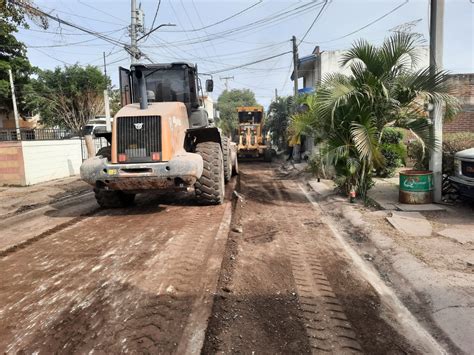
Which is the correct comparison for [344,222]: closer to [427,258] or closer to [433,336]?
[427,258]

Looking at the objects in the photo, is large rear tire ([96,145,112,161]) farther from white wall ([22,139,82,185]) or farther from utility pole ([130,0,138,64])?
utility pole ([130,0,138,64])

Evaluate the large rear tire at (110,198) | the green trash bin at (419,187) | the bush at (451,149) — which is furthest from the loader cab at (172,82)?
the bush at (451,149)

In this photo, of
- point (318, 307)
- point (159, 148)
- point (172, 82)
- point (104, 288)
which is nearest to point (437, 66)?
point (172, 82)

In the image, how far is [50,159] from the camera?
1416 centimetres

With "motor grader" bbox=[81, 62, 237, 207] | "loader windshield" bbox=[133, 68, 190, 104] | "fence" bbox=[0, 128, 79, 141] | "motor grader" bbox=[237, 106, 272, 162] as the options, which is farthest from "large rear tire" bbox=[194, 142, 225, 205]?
"motor grader" bbox=[237, 106, 272, 162]

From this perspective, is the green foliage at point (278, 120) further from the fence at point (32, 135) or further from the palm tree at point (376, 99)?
the palm tree at point (376, 99)

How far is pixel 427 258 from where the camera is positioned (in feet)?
15.9

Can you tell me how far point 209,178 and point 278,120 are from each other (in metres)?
20.1

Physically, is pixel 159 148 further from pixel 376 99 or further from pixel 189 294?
pixel 376 99

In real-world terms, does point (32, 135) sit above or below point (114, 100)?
below

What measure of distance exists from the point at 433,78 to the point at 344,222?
330 centimetres

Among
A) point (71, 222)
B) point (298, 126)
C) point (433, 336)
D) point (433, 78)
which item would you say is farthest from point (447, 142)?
point (71, 222)

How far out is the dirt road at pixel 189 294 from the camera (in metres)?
3.07

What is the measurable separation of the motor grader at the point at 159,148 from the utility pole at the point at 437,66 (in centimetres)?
429
